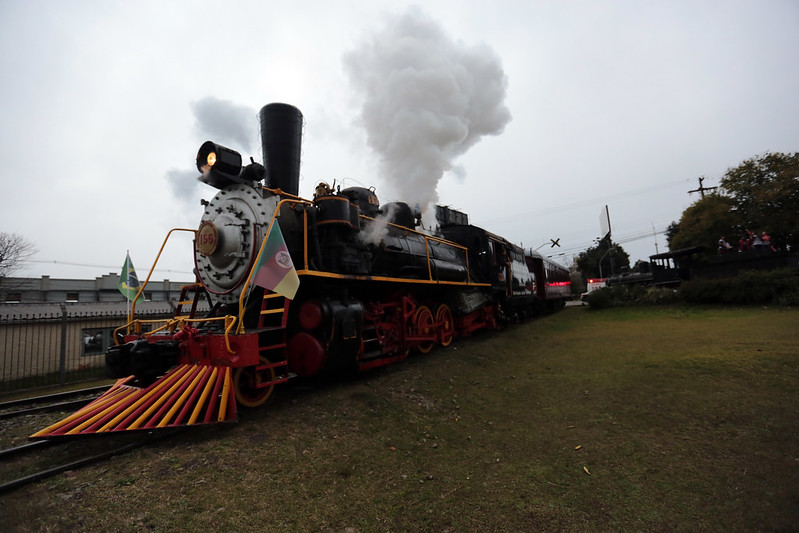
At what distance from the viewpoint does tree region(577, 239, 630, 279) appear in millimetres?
57406

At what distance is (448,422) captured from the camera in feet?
15.7

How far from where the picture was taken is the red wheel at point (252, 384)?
4.55 metres

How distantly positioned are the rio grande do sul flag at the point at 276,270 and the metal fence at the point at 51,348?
727 cm

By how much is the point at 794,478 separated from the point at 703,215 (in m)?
28.5

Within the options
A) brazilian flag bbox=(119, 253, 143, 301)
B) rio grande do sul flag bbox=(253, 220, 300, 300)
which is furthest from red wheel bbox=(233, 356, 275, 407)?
brazilian flag bbox=(119, 253, 143, 301)

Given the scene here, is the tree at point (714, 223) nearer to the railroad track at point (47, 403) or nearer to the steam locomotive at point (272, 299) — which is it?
the steam locomotive at point (272, 299)

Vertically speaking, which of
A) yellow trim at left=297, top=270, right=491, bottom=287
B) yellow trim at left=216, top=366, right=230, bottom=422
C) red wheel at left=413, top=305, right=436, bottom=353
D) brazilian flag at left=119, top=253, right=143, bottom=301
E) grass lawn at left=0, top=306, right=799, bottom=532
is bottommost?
grass lawn at left=0, top=306, right=799, bottom=532

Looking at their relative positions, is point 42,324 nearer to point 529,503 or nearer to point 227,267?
point 227,267

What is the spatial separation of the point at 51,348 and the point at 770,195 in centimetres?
3281

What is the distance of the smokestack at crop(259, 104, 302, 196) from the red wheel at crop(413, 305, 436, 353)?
3.46 meters

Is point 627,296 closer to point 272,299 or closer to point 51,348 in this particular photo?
point 272,299

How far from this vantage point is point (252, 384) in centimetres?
462

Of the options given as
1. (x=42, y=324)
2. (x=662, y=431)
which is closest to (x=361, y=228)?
(x=662, y=431)

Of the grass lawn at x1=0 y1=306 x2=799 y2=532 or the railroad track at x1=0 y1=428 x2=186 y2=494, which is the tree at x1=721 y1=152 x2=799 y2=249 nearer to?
the grass lawn at x1=0 y1=306 x2=799 y2=532
